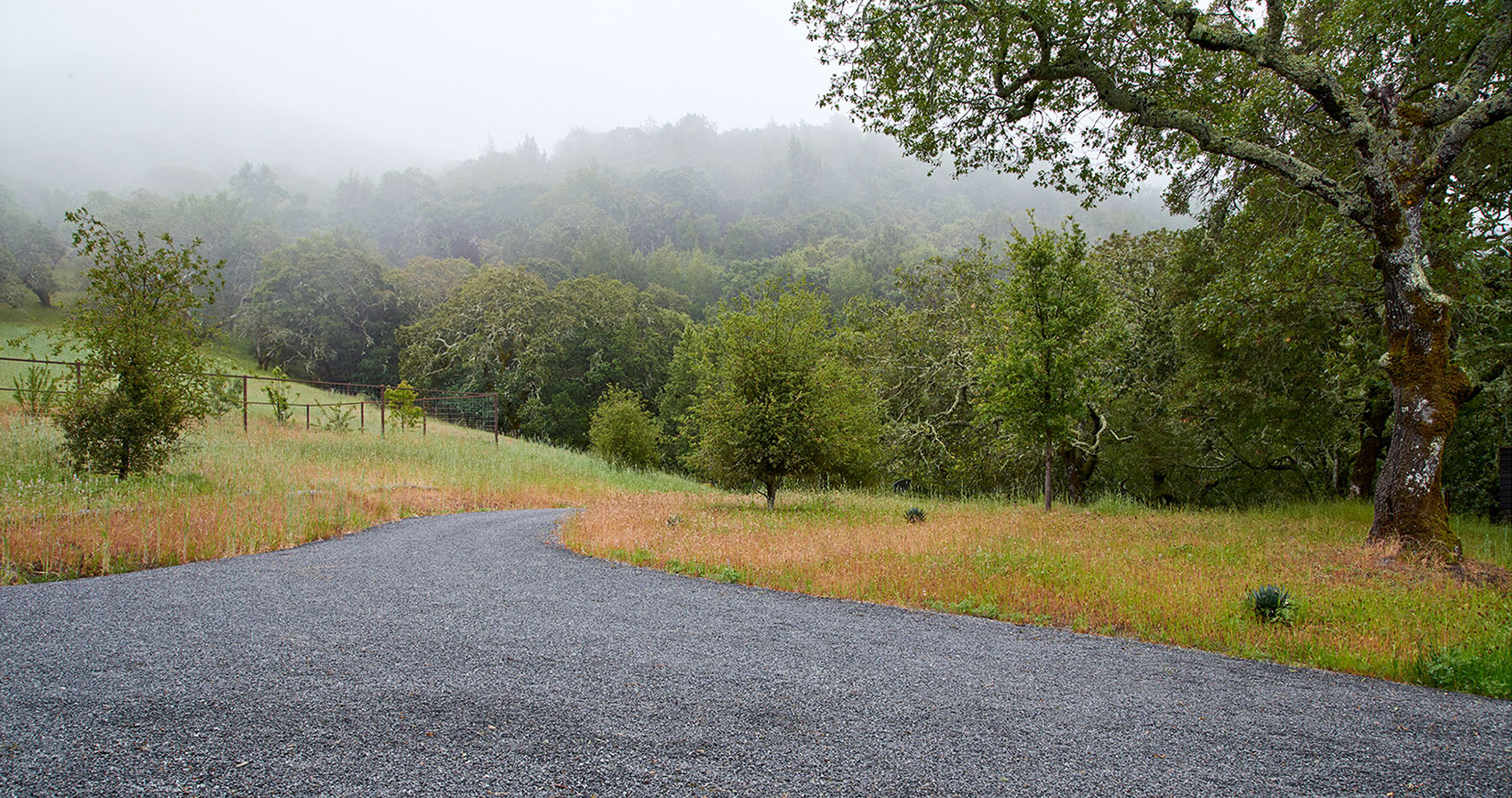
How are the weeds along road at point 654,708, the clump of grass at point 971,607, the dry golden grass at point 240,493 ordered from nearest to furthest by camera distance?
the weeds along road at point 654,708 → the clump of grass at point 971,607 → the dry golden grass at point 240,493

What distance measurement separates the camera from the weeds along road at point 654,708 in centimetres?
290

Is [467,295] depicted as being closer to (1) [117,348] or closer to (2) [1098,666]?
(1) [117,348]

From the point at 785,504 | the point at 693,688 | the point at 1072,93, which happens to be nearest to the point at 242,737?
the point at 693,688

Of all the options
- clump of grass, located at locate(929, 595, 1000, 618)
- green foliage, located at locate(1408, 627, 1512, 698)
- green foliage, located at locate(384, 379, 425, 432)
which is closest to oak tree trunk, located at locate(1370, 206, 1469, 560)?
green foliage, located at locate(1408, 627, 1512, 698)

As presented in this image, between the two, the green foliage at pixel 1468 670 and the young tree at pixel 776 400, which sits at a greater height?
the young tree at pixel 776 400

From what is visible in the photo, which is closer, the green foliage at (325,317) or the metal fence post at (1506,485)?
the metal fence post at (1506,485)

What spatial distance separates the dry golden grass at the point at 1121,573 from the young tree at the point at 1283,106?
1852 mm

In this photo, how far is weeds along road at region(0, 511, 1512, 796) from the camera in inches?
114

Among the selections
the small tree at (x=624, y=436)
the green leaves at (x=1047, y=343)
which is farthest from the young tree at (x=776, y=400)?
the small tree at (x=624, y=436)

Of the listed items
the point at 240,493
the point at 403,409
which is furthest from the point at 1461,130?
the point at 403,409

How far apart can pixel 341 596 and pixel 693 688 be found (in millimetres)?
3877

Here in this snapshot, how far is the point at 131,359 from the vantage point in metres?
11.3

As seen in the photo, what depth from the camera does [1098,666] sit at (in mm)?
4645

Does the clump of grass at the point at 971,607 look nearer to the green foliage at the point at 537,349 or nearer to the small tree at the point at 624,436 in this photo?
the small tree at the point at 624,436
